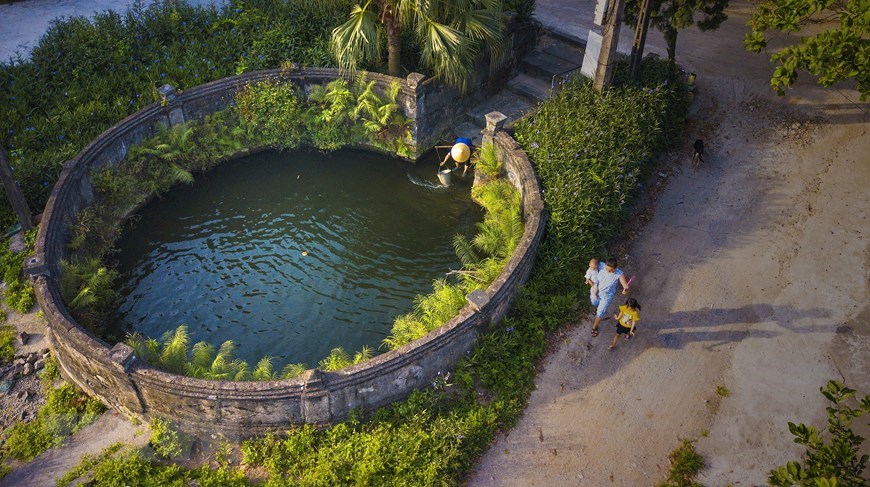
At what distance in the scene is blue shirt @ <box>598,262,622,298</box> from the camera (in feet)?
41.0

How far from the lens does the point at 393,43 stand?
1758 centimetres

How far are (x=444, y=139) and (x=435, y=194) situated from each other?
221 centimetres

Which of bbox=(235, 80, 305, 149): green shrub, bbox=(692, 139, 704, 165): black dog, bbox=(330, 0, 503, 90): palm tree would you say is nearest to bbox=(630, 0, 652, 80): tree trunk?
bbox=(692, 139, 704, 165): black dog

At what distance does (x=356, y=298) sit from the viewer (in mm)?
14438

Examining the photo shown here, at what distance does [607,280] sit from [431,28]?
24.4 feet

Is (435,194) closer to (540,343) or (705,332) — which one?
(540,343)

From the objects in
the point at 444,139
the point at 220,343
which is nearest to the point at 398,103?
the point at 444,139

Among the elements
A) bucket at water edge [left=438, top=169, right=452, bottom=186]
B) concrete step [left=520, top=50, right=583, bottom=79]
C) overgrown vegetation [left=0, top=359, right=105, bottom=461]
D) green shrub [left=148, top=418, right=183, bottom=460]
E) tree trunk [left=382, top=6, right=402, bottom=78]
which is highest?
tree trunk [left=382, top=6, right=402, bottom=78]

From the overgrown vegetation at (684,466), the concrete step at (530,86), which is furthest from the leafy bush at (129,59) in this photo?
the overgrown vegetation at (684,466)

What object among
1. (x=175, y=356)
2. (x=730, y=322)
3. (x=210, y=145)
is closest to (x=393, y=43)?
(x=210, y=145)

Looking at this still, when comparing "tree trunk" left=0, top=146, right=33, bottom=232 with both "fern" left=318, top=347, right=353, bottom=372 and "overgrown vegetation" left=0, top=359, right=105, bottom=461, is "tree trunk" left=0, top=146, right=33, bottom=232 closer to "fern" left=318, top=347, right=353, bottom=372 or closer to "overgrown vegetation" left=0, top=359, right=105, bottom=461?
"overgrown vegetation" left=0, top=359, right=105, bottom=461

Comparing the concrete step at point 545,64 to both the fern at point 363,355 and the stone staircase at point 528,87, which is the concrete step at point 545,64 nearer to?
the stone staircase at point 528,87

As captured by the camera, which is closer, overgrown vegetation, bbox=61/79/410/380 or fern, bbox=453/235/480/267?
overgrown vegetation, bbox=61/79/410/380

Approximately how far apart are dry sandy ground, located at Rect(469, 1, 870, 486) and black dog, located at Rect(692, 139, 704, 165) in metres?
0.25
